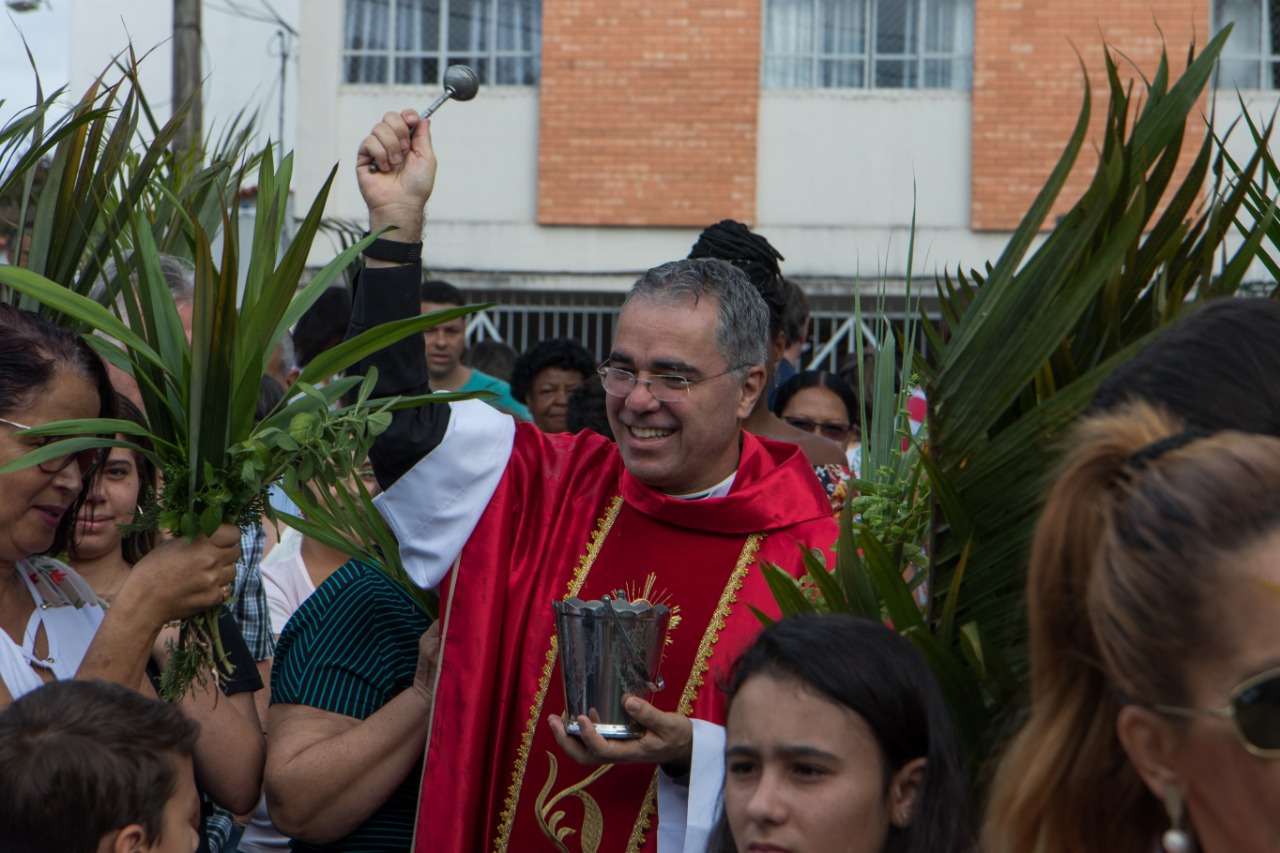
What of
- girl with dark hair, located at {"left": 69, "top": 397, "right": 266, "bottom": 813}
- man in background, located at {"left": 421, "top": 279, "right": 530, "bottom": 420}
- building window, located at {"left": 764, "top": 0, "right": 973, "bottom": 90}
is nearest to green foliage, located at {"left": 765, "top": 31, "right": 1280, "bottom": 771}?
girl with dark hair, located at {"left": 69, "top": 397, "right": 266, "bottom": 813}

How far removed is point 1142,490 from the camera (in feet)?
5.43

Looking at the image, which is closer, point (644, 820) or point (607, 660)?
point (607, 660)

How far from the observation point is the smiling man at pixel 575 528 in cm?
319

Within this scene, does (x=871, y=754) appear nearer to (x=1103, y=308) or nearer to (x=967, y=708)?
(x=967, y=708)

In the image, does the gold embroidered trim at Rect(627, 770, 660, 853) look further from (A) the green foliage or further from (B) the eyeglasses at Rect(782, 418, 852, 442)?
(B) the eyeglasses at Rect(782, 418, 852, 442)

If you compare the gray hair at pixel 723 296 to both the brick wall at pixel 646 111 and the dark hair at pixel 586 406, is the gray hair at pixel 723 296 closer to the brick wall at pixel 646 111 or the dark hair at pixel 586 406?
the dark hair at pixel 586 406

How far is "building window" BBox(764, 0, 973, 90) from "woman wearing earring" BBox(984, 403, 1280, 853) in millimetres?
13846

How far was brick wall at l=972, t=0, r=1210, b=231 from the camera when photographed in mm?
14875

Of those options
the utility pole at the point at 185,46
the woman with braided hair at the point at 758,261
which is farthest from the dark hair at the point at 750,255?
the utility pole at the point at 185,46

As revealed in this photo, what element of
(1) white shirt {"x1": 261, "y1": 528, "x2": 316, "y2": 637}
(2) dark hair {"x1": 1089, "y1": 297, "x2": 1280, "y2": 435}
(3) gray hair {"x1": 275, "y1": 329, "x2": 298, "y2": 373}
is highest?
(2) dark hair {"x1": 1089, "y1": 297, "x2": 1280, "y2": 435}

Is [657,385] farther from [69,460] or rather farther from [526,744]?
[69,460]

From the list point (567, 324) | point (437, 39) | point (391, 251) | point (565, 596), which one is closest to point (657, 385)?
point (565, 596)

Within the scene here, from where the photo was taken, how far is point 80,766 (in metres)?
2.51

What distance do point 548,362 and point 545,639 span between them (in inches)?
169
